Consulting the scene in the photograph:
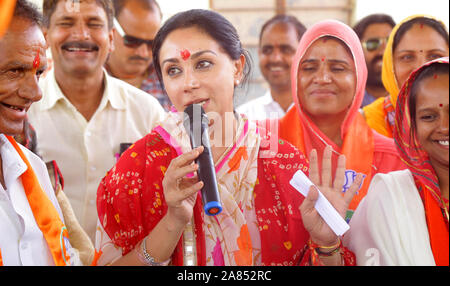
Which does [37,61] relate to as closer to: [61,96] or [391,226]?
[61,96]

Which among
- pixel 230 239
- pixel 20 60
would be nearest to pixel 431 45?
pixel 230 239

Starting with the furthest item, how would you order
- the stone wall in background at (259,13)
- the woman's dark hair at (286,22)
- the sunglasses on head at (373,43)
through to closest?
the woman's dark hair at (286,22), the sunglasses on head at (373,43), the stone wall in background at (259,13)

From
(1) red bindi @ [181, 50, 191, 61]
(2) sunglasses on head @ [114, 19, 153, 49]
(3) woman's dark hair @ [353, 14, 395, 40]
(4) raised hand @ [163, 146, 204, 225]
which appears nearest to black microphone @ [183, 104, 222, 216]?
(4) raised hand @ [163, 146, 204, 225]

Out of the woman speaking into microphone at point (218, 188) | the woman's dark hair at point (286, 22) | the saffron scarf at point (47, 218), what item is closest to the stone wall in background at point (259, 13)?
the woman's dark hair at point (286, 22)

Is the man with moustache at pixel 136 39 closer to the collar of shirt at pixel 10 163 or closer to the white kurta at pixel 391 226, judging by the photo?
the collar of shirt at pixel 10 163

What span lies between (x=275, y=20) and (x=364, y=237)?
138 centimetres

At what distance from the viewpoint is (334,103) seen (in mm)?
1616

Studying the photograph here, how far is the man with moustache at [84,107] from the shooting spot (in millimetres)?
1662

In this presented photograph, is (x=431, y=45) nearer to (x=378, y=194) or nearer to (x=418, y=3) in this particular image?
(x=418, y=3)

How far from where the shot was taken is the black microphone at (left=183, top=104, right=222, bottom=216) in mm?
1022

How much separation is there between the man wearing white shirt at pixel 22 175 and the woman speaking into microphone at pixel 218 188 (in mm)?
136

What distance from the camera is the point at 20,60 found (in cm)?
119

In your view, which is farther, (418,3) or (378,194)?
(418,3)
